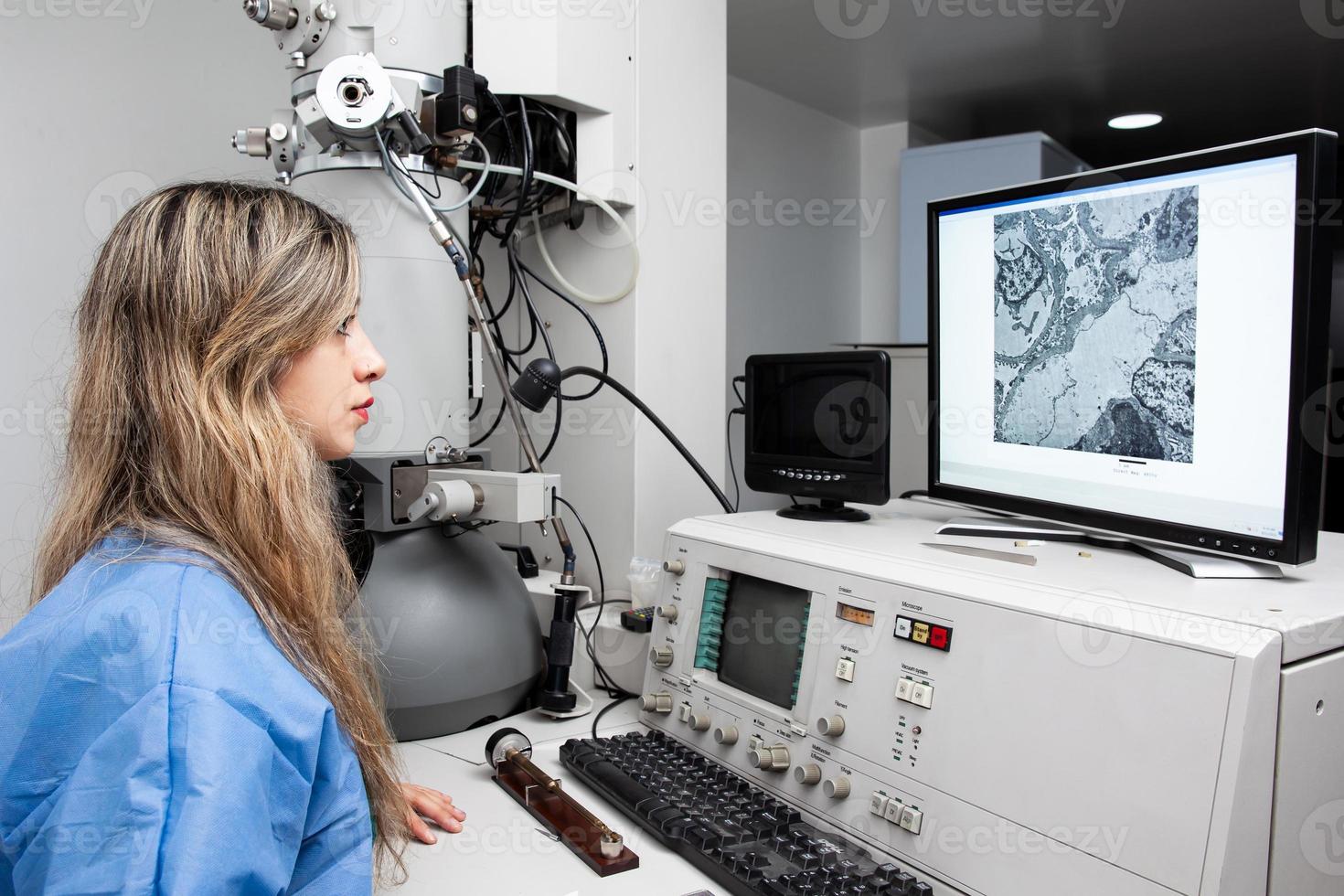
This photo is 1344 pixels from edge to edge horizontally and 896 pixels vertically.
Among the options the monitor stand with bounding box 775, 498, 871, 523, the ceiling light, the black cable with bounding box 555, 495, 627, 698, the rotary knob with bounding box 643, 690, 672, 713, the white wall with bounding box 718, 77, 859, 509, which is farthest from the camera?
the ceiling light

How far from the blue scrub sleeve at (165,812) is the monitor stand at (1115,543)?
2.42 ft

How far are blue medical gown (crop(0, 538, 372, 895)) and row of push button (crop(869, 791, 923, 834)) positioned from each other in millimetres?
412

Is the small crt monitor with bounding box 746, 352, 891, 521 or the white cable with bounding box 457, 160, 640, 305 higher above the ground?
the white cable with bounding box 457, 160, 640, 305

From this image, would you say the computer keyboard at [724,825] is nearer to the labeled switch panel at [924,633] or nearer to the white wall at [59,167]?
the labeled switch panel at [924,633]

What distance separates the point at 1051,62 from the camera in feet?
9.27

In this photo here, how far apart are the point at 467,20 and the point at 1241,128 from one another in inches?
140

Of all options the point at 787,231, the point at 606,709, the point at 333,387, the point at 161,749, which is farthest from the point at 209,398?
the point at 787,231

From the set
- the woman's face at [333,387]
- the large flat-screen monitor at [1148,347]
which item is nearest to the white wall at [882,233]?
the large flat-screen monitor at [1148,347]

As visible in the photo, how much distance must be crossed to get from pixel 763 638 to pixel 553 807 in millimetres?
270

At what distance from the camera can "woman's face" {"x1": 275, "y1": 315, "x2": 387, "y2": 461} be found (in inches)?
28.0

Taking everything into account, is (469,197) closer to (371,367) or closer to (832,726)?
(371,367)

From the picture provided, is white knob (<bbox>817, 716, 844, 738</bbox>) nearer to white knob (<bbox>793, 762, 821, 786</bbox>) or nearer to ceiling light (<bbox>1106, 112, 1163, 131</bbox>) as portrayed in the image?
white knob (<bbox>793, 762, 821, 786</bbox>)

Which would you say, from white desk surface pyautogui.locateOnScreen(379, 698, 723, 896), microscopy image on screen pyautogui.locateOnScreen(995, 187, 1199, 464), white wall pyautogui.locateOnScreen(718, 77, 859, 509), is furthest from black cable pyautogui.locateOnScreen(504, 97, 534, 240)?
white wall pyautogui.locateOnScreen(718, 77, 859, 509)

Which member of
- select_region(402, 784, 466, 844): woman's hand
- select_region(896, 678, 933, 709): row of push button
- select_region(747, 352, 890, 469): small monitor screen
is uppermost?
select_region(747, 352, 890, 469): small monitor screen
